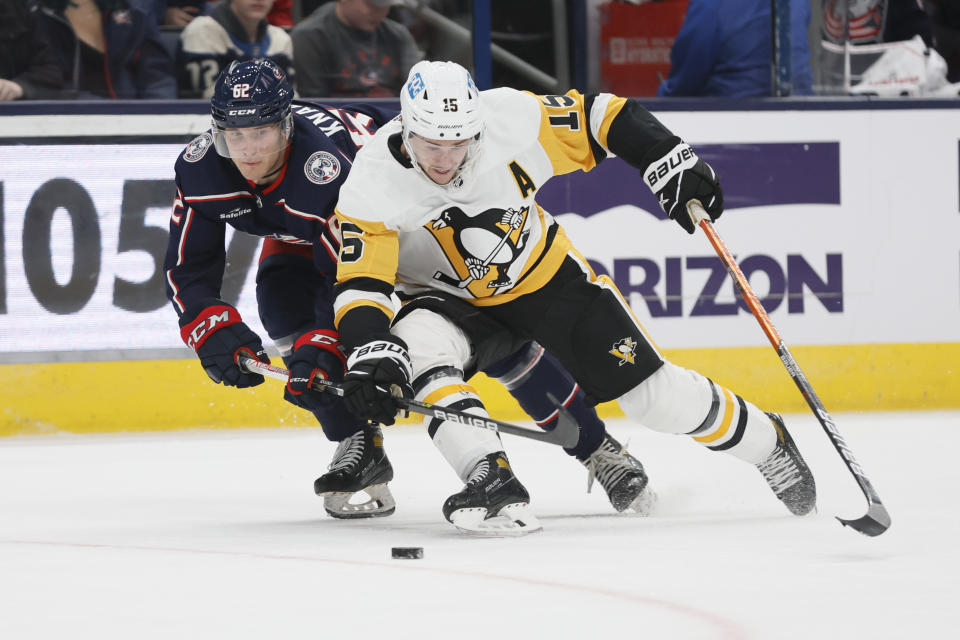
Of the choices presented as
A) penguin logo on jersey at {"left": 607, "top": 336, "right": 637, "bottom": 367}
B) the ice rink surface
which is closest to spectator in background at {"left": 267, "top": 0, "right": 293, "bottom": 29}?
the ice rink surface

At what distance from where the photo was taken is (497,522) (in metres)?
3.23

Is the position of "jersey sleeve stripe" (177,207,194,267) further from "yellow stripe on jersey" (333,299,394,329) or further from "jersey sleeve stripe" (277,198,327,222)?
"yellow stripe on jersey" (333,299,394,329)

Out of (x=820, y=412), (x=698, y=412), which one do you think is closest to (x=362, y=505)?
(x=698, y=412)

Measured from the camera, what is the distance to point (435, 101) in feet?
10.4

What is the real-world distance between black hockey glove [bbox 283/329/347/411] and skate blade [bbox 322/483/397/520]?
354mm

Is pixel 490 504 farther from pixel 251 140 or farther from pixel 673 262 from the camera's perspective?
pixel 673 262

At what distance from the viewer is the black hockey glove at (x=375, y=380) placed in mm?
3129

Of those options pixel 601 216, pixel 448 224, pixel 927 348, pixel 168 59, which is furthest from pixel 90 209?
pixel 927 348

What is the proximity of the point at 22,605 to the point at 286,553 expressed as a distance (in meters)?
0.66

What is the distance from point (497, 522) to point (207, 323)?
92 cm

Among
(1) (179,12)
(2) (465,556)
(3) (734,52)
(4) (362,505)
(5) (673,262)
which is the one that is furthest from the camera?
(3) (734,52)

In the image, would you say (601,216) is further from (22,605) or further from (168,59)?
(22,605)

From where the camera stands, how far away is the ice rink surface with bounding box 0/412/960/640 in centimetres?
235

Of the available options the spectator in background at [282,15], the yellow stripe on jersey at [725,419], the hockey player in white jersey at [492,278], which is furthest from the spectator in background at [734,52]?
the yellow stripe on jersey at [725,419]
